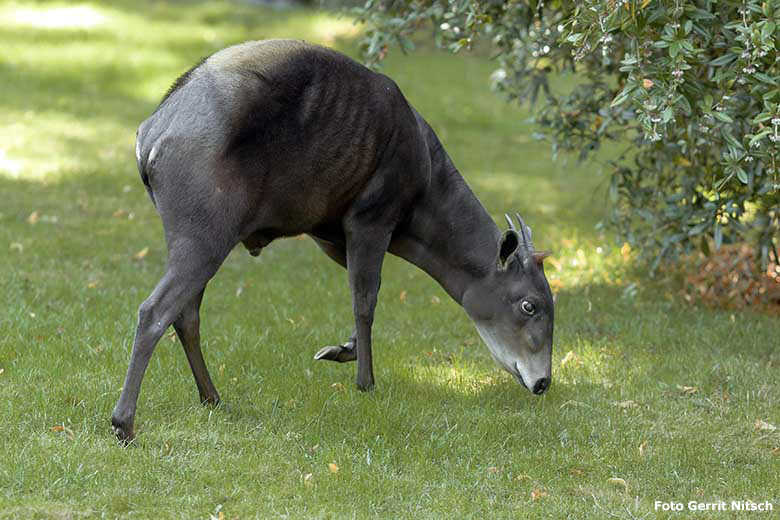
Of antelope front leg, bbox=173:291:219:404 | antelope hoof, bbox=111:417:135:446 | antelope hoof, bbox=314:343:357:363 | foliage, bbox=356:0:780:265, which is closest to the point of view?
antelope hoof, bbox=111:417:135:446

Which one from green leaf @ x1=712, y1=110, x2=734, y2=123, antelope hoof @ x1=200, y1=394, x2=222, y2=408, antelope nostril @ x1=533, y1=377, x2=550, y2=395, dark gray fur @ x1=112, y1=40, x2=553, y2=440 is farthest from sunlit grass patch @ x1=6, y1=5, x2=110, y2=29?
green leaf @ x1=712, y1=110, x2=734, y2=123

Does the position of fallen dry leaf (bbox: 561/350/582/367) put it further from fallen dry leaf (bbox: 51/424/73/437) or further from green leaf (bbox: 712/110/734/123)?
fallen dry leaf (bbox: 51/424/73/437)

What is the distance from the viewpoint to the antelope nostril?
6391 millimetres

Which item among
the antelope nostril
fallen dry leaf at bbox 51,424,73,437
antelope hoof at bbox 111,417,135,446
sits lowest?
the antelope nostril

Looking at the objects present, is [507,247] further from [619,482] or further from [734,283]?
[734,283]

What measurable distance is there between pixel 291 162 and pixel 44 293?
3006 millimetres

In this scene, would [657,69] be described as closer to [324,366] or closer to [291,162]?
[291,162]

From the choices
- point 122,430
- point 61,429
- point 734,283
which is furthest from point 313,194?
point 734,283

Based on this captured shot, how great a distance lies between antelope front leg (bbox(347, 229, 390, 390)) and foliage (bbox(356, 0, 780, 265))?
1441 mm

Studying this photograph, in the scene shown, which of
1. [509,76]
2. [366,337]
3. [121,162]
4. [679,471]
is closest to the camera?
[679,471]

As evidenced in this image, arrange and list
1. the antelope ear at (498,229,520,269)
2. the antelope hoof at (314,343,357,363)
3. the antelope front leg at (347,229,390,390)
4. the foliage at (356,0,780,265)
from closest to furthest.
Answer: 1. the foliage at (356,0,780,265)
2. the antelope ear at (498,229,520,269)
3. the antelope front leg at (347,229,390,390)
4. the antelope hoof at (314,343,357,363)

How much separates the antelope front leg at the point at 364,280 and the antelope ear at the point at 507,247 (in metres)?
0.68

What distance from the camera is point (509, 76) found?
31.8ft

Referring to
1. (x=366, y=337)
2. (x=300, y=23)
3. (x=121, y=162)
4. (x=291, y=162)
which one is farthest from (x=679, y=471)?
(x=300, y=23)
